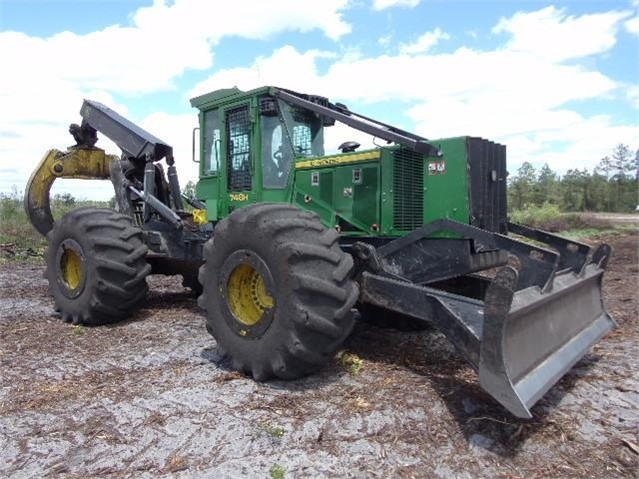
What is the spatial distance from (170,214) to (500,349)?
480 centimetres

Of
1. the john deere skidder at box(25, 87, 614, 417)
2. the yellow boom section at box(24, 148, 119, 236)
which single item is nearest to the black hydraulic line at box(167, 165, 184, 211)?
the john deere skidder at box(25, 87, 614, 417)

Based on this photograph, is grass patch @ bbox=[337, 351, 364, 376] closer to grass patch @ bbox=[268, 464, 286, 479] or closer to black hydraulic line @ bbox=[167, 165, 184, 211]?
grass patch @ bbox=[268, 464, 286, 479]

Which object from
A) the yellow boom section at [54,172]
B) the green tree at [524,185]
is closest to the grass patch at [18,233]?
the yellow boom section at [54,172]

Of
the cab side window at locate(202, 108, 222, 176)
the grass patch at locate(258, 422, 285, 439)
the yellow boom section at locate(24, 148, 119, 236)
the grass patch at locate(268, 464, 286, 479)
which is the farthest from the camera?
the yellow boom section at locate(24, 148, 119, 236)

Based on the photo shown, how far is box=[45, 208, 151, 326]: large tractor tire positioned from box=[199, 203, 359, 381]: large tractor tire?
1.91 m

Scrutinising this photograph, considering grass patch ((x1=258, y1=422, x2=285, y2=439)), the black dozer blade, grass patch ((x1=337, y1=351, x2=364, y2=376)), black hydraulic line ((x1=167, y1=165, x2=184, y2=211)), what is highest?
black hydraulic line ((x1=167, y1=165, x2=184, y2=211))

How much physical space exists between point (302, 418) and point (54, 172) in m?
6.25

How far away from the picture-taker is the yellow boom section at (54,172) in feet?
26.5

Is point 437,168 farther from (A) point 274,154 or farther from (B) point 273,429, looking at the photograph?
(B) point 273,429

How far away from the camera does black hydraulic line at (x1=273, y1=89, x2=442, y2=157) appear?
501 cm

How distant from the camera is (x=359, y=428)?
3.51 m

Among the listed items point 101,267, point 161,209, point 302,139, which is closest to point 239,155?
point 302,139

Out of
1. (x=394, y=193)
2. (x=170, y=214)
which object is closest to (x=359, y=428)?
(x=394, y=193)

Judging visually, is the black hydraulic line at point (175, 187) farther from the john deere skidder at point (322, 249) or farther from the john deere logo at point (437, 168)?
the john deere logo at point (437, 168)
